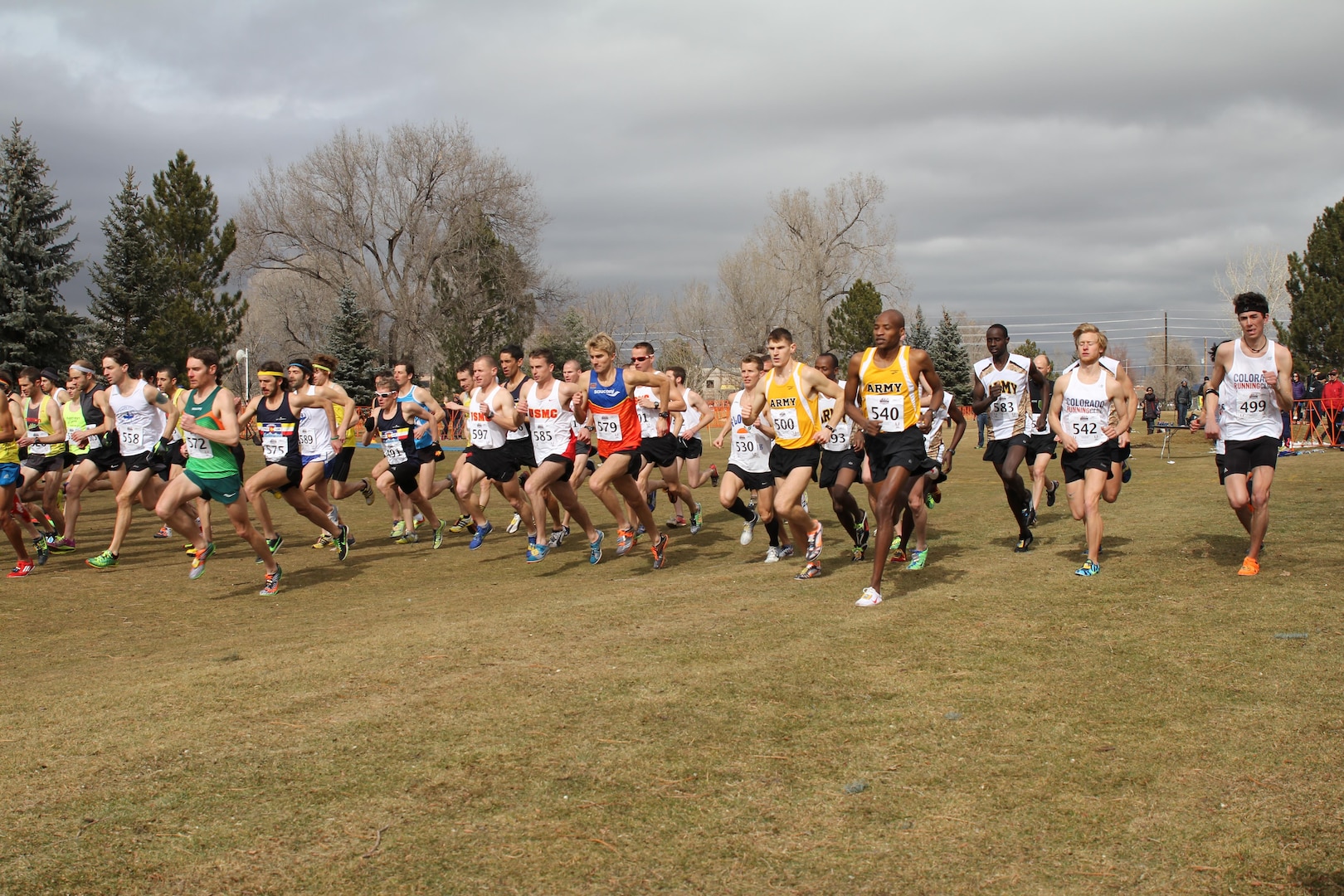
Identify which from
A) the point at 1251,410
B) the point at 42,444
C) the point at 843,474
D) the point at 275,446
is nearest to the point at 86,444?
the point at 42,444

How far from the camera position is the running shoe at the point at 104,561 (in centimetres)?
1152

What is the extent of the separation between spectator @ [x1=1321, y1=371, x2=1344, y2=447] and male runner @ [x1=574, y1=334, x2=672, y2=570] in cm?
2445

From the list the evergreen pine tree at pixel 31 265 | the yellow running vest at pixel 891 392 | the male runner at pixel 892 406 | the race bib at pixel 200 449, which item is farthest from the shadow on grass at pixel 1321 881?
the evergreen pine tree at pixel 31 265

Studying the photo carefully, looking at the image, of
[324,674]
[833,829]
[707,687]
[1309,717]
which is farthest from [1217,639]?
[324,674]

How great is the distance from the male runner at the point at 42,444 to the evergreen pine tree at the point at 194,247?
35.2m

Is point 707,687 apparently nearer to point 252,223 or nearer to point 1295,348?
point 1295,348

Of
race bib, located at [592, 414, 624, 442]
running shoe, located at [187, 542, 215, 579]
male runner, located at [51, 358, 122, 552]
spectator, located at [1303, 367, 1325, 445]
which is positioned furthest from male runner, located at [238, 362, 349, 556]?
spectator, located at [1303, 367, 1325, 445]

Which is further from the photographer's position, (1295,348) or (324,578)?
(1295,348)

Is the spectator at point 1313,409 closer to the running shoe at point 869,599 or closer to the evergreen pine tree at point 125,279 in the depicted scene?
the running shoe at point 869,599

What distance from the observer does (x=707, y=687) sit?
5719 mm

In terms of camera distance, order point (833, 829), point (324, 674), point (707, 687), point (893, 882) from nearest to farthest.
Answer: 1. point (893, 882)
2. point (833, 829)
3. point (707, 687)
4. point (324, 674)

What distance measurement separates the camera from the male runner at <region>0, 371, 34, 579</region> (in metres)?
11.0

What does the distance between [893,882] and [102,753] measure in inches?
146

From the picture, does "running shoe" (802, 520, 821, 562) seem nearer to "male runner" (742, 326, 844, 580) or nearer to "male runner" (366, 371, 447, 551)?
"male runner" (742, 326, 844, 580)
